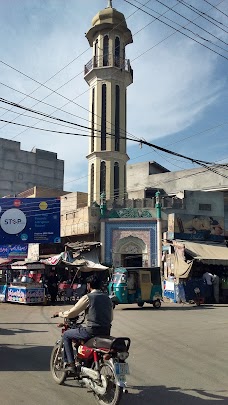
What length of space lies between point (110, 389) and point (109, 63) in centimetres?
3801

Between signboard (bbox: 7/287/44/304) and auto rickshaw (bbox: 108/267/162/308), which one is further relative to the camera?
signboard (bbox: 7/287/44/304)

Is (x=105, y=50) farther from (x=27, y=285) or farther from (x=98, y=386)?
(x=98, y=386)

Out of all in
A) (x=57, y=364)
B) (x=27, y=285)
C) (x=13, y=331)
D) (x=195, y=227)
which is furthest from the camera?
(x=195, y=227)

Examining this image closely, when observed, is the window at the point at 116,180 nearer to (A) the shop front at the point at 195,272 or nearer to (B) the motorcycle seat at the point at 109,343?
(A) the shop front at the point at 195,272

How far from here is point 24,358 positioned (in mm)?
7551

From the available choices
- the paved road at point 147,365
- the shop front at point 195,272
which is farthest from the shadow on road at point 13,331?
the shop front at point 195,272

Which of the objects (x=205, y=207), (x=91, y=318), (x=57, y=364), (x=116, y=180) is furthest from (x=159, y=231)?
(x=91, y=318)

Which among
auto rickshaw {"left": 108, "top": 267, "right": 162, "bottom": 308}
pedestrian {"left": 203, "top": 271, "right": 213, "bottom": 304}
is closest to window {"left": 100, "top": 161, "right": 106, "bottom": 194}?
pedestrian {"left": 203, "top": 271, "right": 213, "bottom": 304}

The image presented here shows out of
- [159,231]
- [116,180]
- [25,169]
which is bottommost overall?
[159,231]

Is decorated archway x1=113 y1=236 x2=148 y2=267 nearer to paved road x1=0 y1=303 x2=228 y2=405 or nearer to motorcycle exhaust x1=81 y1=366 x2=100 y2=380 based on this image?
paved road x1=0 y1=303 x2=228 y2=405

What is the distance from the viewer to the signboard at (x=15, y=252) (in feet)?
98.9

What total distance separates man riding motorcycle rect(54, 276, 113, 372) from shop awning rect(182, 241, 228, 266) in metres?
16.9

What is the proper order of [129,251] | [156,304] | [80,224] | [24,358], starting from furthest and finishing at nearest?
[80,224]
[129,251]
[156,304]
[24,358]

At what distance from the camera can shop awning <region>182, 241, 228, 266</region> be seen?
22281mm
